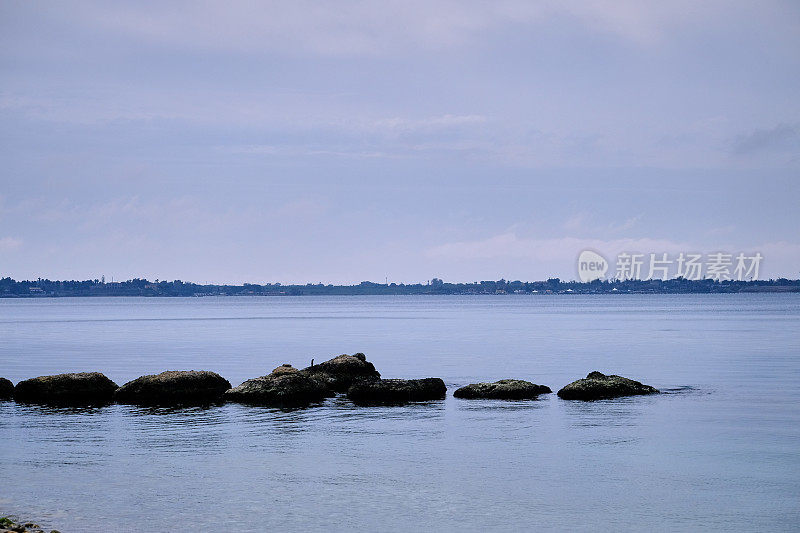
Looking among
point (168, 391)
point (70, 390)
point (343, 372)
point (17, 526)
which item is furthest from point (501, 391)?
point (17, 526)

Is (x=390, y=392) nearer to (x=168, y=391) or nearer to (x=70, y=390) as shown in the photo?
(x=168, y=391)

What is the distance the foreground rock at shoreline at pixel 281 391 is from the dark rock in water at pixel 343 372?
2212mm

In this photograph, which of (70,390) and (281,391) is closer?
(281,391)

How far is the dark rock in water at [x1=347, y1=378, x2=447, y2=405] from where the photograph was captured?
35.7 metres

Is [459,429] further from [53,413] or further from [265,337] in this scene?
[265,337]

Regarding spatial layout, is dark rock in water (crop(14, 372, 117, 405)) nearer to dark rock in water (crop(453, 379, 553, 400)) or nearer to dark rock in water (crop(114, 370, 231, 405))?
dark rock in water (crop(114, 370, 231, 405))

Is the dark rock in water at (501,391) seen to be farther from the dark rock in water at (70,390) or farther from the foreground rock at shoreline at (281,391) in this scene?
the dark rock in water at (70,390)

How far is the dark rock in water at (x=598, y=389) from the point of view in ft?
117

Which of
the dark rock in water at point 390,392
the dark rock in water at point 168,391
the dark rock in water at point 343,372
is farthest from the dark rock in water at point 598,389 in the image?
the dark rock in water at point 168,391

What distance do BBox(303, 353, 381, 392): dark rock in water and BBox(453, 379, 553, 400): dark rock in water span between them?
194 inches

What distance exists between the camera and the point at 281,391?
34844 millimetres

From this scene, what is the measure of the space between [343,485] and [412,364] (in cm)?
3921

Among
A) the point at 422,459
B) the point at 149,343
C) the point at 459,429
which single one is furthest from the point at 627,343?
the point at 422,459

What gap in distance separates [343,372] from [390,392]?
4.46m
